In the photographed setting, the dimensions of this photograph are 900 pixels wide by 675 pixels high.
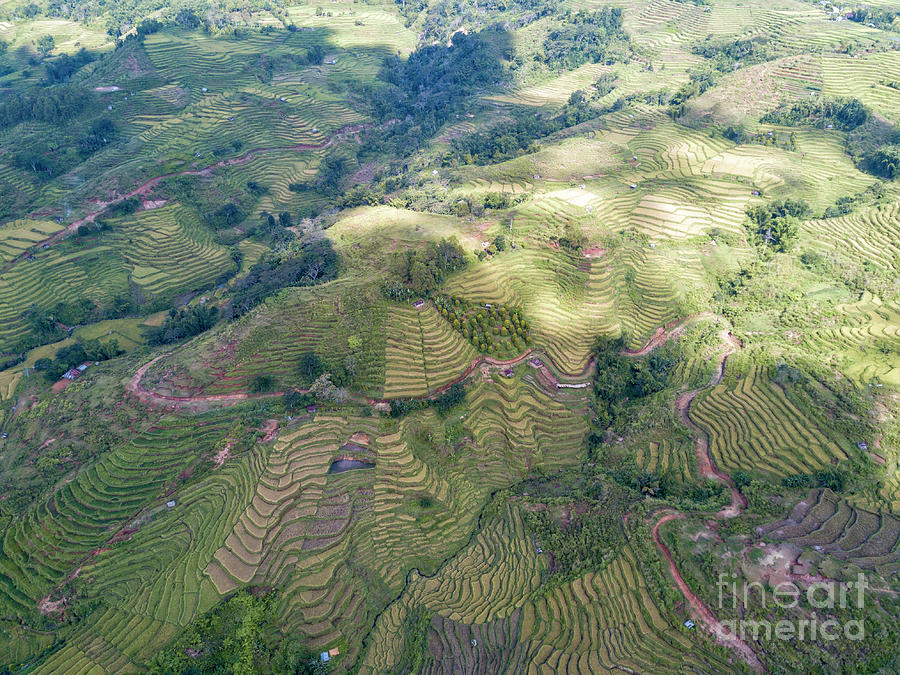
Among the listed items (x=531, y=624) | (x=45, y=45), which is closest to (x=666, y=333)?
(x=531, y=624)

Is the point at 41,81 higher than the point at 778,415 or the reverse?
higher

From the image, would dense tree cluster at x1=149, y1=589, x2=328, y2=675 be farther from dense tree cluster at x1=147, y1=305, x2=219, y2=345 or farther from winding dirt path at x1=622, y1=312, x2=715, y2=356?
winding dirt path at x1=622, y1=312, x2=715, y2=356

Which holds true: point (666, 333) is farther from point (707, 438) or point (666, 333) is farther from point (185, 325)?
point (185, 325)

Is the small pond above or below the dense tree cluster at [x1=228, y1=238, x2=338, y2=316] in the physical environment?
below

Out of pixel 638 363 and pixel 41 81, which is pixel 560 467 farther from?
pixel 41 81

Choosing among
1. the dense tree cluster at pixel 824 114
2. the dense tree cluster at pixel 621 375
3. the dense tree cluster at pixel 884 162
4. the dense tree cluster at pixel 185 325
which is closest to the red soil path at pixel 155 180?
the dense tree cluster at pixel 185 325

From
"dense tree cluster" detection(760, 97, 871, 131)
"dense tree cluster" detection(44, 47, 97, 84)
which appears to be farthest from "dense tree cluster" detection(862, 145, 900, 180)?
"dense tree cluster" detection(44, 47, 97, 84)

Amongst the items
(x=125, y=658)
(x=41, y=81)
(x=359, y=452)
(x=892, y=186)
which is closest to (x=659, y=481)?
(x=359, y=452)
